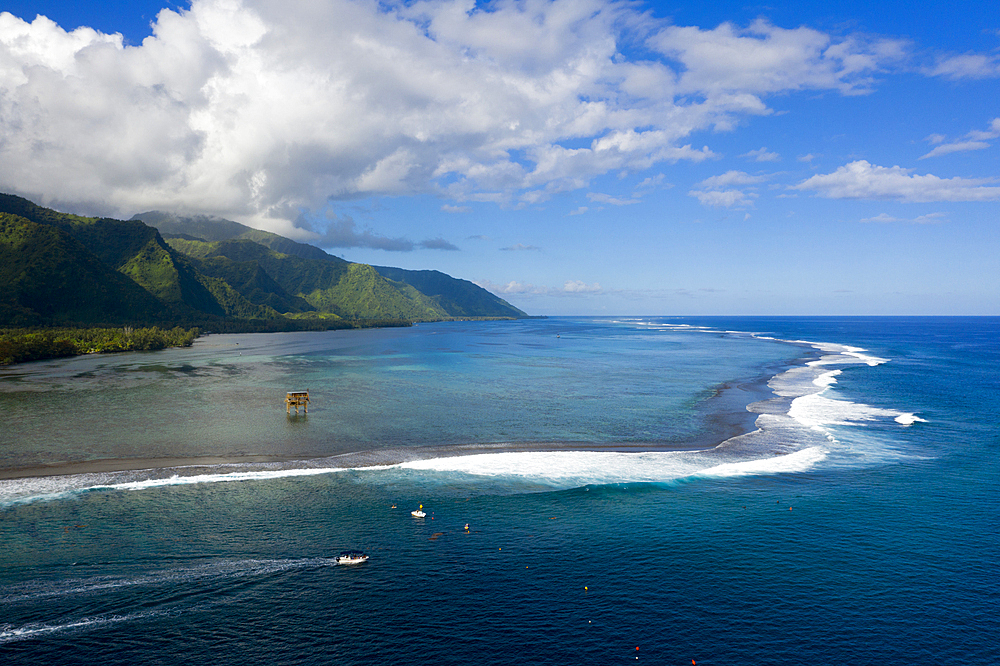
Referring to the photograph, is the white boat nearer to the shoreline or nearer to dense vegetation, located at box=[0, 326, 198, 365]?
the shoreline

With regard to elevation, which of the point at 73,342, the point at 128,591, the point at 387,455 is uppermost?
the point at 73,342

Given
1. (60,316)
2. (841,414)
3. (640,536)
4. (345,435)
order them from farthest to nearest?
(60,316) < (841,414) < (345,435) < (640,536)

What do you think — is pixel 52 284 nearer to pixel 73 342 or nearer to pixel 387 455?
pixel 73 342

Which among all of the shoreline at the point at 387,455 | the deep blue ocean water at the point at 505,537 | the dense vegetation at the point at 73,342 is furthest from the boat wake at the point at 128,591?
the dense vegetation at the point at 73,342

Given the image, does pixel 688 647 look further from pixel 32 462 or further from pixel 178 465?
pixel 32 462

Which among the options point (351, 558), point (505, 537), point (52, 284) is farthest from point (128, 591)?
point (52, 284)

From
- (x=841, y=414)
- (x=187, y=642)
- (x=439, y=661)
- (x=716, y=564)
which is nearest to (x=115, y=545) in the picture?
(x=187, y=642)
